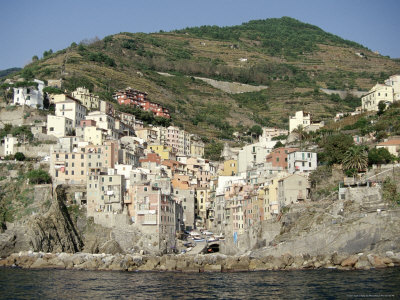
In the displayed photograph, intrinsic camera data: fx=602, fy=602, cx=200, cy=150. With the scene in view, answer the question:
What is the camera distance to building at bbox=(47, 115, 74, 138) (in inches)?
3494

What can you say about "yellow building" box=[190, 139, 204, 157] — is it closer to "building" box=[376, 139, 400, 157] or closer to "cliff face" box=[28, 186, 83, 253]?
"building" box=[376, 139, 400, 157]

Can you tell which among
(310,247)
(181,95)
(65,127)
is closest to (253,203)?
(310,247)

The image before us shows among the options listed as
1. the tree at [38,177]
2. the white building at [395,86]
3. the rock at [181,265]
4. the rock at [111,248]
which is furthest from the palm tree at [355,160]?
the tree at [38,177]

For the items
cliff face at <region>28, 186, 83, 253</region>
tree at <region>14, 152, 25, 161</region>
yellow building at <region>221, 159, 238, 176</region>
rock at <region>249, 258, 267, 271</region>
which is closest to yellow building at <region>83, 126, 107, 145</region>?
tree at <region>14, 152, 25, 161</region>

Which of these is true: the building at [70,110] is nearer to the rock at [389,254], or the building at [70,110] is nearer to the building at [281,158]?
the building at [281,158]

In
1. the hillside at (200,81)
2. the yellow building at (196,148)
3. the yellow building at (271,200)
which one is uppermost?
the hillside at (200,81)

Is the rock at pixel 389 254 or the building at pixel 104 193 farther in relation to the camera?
the building at pixel 104 193

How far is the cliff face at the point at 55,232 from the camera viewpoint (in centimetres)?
6900

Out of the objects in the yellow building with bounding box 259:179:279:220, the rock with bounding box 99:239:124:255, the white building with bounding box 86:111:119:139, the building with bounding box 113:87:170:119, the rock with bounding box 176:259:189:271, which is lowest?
the rock with bounding box 176:259:189:271

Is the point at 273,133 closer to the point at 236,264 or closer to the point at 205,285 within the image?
the point at 236,264

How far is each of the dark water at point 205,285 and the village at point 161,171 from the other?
15673mm

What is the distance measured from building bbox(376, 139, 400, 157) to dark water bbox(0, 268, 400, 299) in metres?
25.3

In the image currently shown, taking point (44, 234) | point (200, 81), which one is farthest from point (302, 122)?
point (200, 81)

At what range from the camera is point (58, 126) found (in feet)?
293
